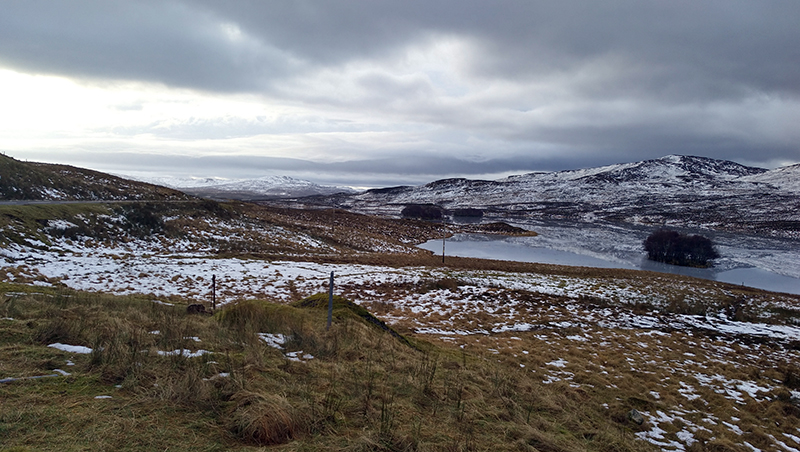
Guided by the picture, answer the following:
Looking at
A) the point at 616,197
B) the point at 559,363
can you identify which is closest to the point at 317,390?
the point at 559,363

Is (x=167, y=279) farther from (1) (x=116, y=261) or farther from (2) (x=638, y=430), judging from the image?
(2) (x=638, y=430)

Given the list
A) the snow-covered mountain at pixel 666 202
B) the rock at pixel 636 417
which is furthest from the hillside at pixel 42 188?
the snow-covered mountain at pixel 666 202

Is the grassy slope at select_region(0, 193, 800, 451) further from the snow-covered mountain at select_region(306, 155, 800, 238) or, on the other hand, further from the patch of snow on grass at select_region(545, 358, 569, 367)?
the snow-covered mountain at select_region(306, 155, 800, 238)

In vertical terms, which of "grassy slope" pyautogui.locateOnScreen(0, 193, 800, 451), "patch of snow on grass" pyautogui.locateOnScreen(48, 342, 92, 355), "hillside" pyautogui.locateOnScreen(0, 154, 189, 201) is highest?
"hillside" pyautogui.locateOnScreen(0, 154, 189, 201)

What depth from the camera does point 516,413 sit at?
4.90 metres

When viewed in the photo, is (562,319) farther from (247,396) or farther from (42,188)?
(42,188)

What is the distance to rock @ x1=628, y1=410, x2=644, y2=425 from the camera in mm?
6293

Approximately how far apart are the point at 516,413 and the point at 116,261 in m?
20.8

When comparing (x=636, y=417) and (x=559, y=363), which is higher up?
(x=636, y=417)

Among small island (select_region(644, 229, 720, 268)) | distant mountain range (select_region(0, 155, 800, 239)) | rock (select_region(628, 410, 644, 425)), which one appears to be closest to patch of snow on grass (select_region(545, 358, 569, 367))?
rock (select_region(628, 410, 644, 425))

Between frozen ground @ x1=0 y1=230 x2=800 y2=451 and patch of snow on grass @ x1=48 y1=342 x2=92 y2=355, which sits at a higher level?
patch of snow on grass @ x1=48 y1=342 x2=92 y2=355

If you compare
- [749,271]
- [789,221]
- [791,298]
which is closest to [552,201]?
[789,221]

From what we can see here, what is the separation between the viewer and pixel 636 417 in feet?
20.8

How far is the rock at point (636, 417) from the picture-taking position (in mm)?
6293
